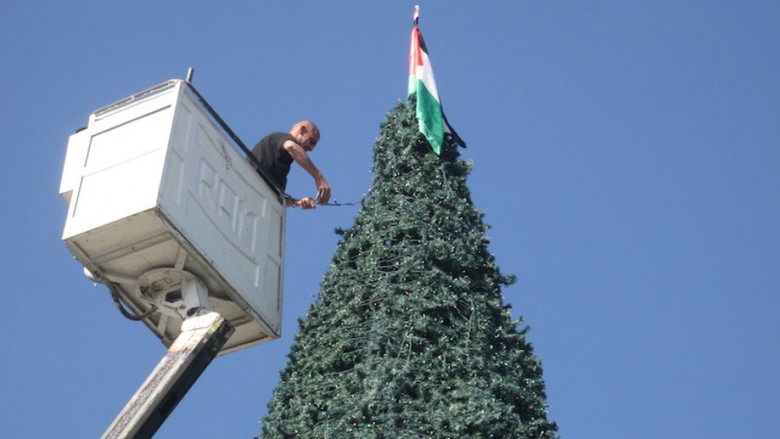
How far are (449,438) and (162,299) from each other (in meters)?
2.62

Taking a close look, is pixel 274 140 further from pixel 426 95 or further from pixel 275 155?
pixel 426 95

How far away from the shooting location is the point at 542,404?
10617 millimetres

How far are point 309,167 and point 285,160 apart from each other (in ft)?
0.75

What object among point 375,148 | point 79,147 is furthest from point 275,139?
point 79,147

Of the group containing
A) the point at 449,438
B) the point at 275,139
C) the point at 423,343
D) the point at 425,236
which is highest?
the point at 275,139

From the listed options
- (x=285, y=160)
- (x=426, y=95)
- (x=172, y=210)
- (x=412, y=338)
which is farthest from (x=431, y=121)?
(x=172, y=210)

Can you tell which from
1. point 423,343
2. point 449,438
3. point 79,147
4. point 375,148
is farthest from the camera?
point 375,148

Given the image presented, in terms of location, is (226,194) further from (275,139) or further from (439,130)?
(439,130)

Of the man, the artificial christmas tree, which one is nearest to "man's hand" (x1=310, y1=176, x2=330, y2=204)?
the man

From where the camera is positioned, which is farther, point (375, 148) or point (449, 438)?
point (375, 148)

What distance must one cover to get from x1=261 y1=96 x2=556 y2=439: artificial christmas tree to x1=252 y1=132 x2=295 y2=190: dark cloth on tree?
3.12ft


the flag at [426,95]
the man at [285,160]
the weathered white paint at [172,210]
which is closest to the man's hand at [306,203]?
the man at [285,160]

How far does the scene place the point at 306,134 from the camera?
13.1 m

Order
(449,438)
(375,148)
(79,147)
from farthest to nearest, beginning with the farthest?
(375,148) → (79,147) → (449,438)
